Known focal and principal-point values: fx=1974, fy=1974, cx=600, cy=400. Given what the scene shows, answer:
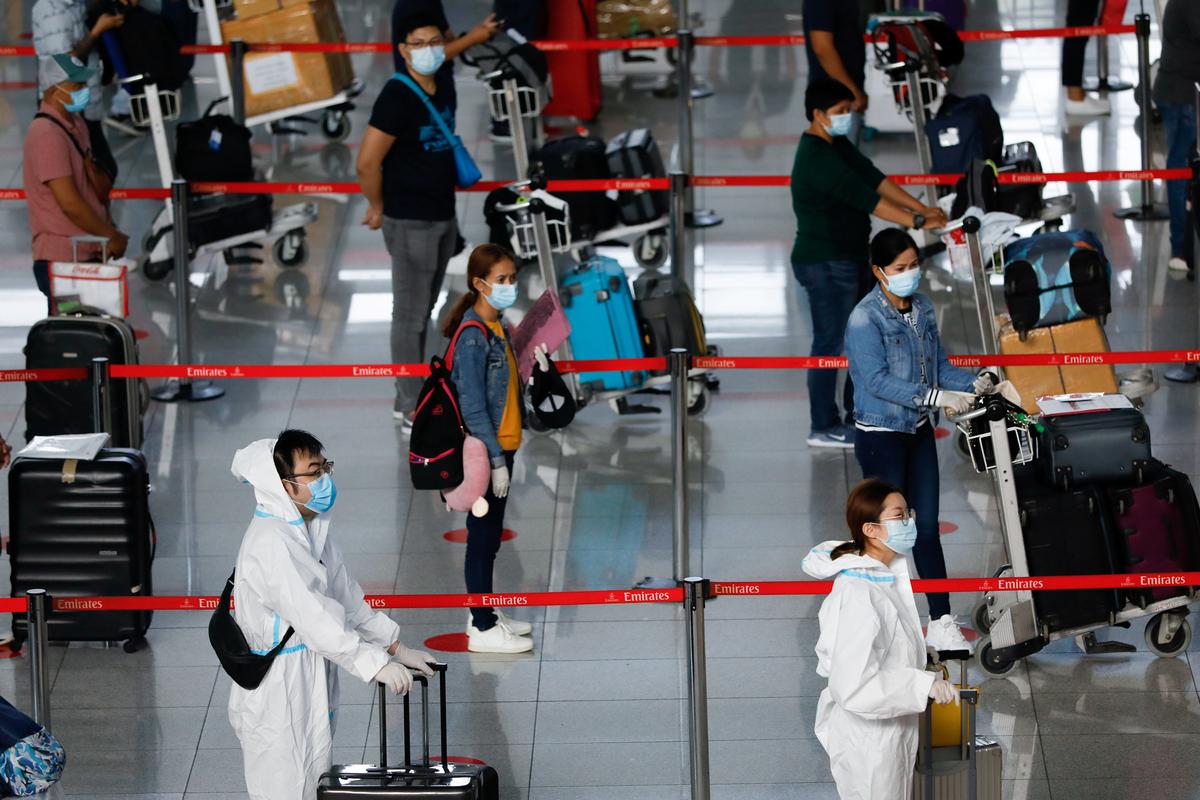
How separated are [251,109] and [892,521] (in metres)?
8.26

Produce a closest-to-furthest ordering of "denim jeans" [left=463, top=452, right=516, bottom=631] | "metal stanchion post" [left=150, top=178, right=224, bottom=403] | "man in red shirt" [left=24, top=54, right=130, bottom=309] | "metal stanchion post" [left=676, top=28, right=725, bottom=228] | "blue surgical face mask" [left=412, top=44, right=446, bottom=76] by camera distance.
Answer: "denim jeans" [left=463, top=452, right=516, bottom=631], "blue surgical face mask" [left=412, top=44, right=446, bottom=76], "man in red shirt" [left=24, top=54, right=130, bottom=309], "metal stanchion post" [left=150, top=178, right=224, bottom=403], "metal stanchion post" [left=676, top=28, right=725, bottom=228]

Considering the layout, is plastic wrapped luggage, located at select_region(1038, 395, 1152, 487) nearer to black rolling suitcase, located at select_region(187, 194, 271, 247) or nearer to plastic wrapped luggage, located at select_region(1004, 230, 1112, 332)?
plastic wrapped luggage, located at select_region(1004, 230, 1112, 332)

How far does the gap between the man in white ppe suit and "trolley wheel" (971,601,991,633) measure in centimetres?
260

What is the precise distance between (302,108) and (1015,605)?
7165 millimetres

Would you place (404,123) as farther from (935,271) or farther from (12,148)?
(12,148)

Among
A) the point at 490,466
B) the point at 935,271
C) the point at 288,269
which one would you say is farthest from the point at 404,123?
the point at 935,271

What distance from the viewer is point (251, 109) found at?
12.6 m

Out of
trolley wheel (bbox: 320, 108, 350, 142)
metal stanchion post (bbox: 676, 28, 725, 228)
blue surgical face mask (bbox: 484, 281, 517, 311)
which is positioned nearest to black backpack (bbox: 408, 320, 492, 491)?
blue surgical face mask (bbox: 484, 281, 517, 311)

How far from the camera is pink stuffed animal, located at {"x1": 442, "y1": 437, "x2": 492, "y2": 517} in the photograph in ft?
23.1

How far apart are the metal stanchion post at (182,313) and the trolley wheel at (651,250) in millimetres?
2563

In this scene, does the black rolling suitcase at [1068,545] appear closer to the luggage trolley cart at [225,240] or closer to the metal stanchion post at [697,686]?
the metal stanchion post at [697,686]

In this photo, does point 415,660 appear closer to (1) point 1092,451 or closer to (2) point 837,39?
(1) point 1092,451

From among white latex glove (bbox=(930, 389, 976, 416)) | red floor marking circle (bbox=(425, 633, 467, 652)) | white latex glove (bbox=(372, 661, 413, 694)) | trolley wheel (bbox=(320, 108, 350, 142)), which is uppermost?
trolley wheel (bbox=(320, 108, 350, 142))

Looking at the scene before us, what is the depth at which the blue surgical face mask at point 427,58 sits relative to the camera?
856cm
